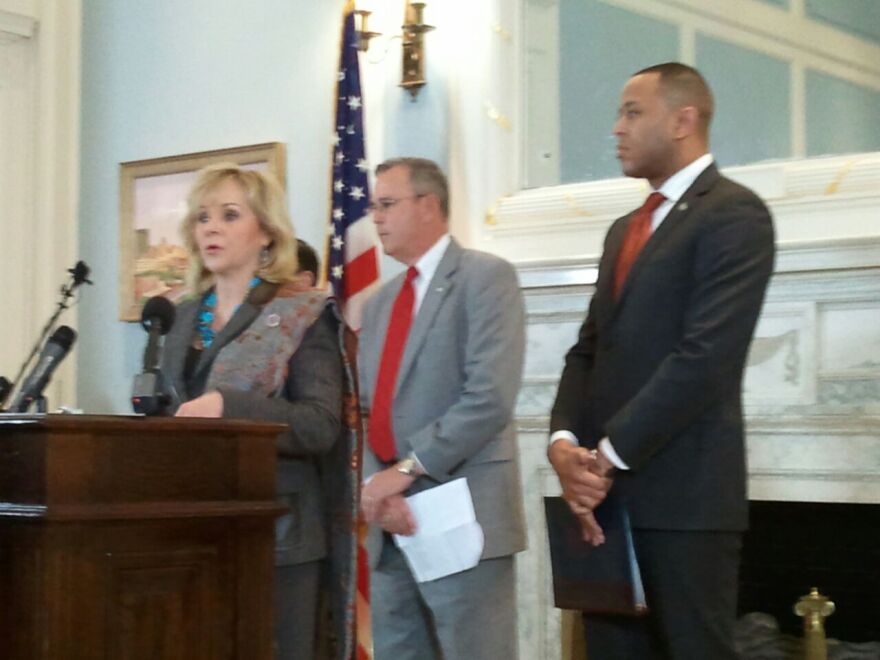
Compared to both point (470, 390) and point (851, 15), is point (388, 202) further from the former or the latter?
point (851, 15)

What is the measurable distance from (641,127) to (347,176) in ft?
6.88

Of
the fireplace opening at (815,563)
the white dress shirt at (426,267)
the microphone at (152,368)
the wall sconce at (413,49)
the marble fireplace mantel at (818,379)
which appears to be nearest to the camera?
the microphone at (152,368)

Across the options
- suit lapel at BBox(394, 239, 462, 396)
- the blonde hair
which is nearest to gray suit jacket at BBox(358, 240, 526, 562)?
suit lapel at BBox(394, 239, 462, 396)

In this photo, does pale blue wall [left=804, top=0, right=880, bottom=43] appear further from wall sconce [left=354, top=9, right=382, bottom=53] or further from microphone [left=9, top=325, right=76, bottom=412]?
microphone [left=9, top=325, right=76, bottom=412]

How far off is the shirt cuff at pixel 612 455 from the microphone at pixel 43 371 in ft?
3.33

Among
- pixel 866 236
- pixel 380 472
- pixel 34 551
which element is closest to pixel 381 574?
pixel 380 472

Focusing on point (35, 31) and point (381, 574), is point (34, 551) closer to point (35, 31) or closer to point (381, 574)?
point (381, 574)

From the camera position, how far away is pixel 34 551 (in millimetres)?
1886

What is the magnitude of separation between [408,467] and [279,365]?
380mm

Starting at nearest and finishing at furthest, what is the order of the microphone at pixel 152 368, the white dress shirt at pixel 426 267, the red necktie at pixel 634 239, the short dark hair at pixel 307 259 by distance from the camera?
1. the microphone at pixel 152 368
2. the red necktie at pixel 634 239
3. the white dress shirt at pixel 426 267
4. the short dark hair at pixel 307 259

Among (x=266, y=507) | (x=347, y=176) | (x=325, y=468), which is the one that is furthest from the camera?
(x=347, y=176)

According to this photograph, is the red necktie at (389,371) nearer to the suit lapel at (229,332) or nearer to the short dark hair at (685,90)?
the suit lapel at (229,332)

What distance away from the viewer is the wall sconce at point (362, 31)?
4.54m

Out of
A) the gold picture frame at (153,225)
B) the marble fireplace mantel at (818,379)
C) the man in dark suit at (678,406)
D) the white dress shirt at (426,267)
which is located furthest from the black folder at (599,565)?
the gold picture frame at (153,225)
